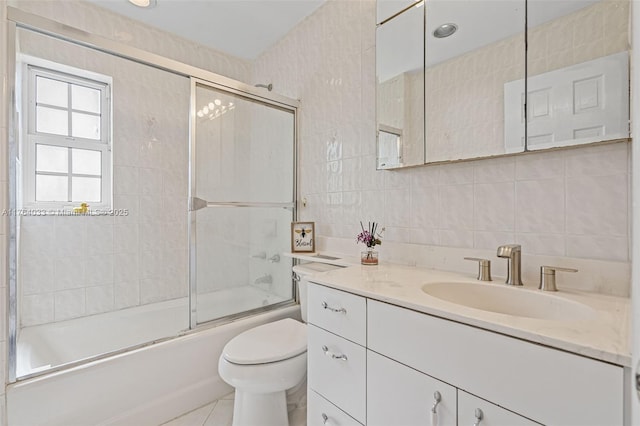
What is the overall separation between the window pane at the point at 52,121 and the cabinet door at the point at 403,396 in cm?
251

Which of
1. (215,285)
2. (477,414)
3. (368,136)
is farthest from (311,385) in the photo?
(368,136)

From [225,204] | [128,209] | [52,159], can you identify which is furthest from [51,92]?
[225,204]

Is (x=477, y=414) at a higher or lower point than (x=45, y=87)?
lower

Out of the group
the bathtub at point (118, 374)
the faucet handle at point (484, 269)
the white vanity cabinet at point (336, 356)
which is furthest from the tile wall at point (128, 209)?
the faucet handle at point (484, 269)

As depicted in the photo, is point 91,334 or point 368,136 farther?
point 91,334

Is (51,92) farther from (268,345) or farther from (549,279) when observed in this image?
(549,279)

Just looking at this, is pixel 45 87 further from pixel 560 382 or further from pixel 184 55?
pixel 560 382

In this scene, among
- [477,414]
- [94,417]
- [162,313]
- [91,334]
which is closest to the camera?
[477,414]

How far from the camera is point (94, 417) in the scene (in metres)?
1.34

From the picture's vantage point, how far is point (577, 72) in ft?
3.27

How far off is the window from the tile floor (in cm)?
156

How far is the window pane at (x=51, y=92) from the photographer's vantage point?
78.9 inches

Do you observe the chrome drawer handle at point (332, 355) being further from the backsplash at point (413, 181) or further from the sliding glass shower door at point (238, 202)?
the sliding glass shower door at point (238, 202)

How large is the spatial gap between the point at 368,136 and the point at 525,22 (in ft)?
2.75
